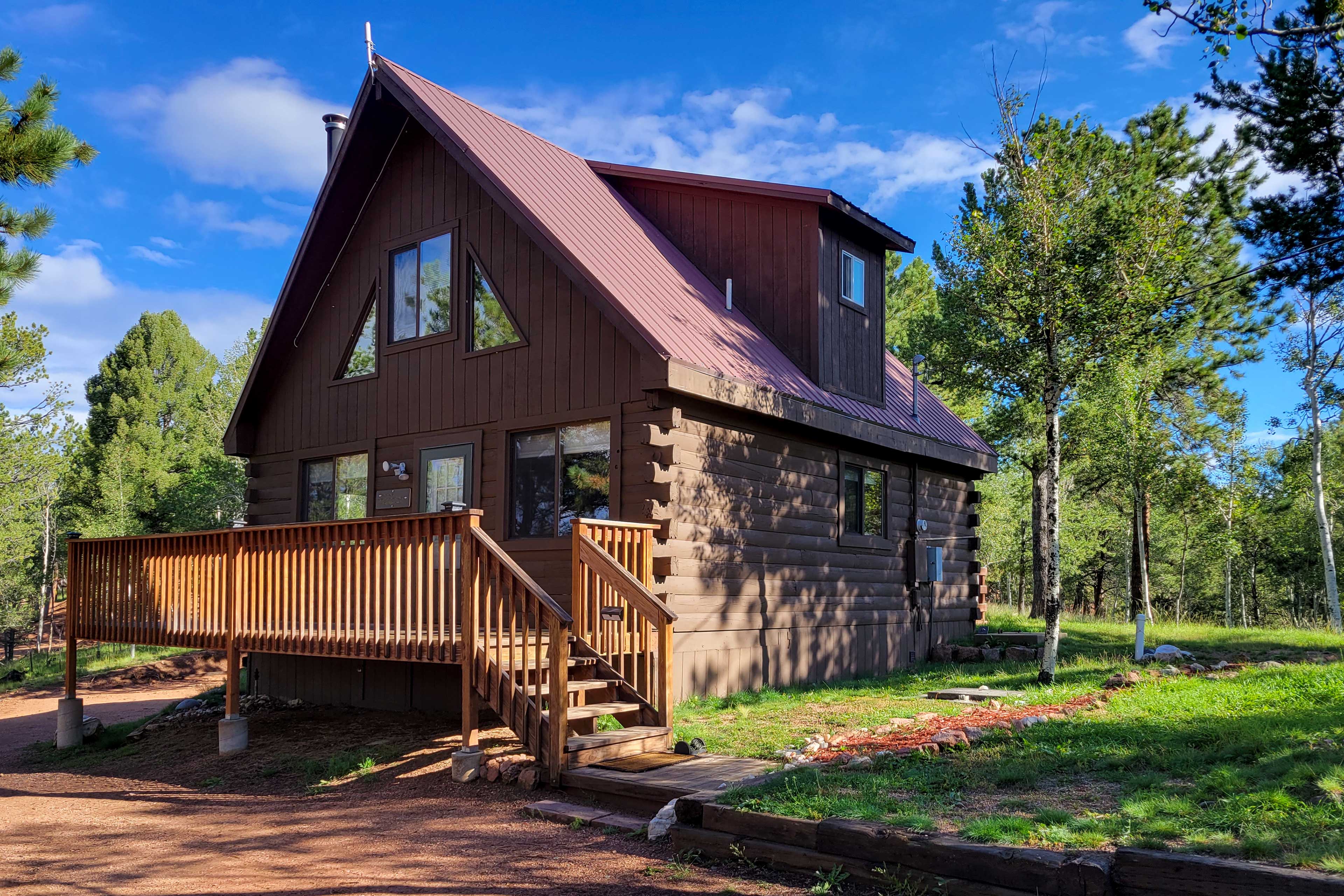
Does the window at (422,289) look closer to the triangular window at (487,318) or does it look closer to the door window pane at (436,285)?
the door window pane at (436,285)

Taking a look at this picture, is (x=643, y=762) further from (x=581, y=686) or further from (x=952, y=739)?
(x=952, y=739)

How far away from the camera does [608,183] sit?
15.0 meters

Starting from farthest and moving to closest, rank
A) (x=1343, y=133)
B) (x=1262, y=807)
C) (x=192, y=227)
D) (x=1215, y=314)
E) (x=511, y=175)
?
1. (x=192, y=227)
2. (x=1215, y=314)
3. (x=511, y=175)
4. (x=1343, y=133)
5. (x=1262, y=807)

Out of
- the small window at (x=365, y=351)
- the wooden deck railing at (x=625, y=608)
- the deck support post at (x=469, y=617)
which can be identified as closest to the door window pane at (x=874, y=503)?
the wooden deck railing at (x=625, y=608)

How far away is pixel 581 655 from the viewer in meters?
8.88

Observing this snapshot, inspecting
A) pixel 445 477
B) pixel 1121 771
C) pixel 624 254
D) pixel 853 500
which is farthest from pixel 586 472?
pixel 1121 771

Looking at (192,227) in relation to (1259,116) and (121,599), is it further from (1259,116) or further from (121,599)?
(1259,116)

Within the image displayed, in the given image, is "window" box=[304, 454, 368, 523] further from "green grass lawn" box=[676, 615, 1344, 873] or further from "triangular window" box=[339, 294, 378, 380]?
"green grass lawn" box=[676, 615, 1344, 873]

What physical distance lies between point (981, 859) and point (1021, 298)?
8810 mm

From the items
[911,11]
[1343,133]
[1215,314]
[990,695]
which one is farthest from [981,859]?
[1215,314]

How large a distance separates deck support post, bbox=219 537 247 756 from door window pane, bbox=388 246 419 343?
3.91m

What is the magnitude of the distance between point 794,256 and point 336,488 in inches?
284

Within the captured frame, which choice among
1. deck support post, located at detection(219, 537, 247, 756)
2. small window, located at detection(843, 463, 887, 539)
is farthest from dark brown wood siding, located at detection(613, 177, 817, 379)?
deck support post, located at detection(219, 537, 247, 756)

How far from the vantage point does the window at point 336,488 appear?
43.7ft
